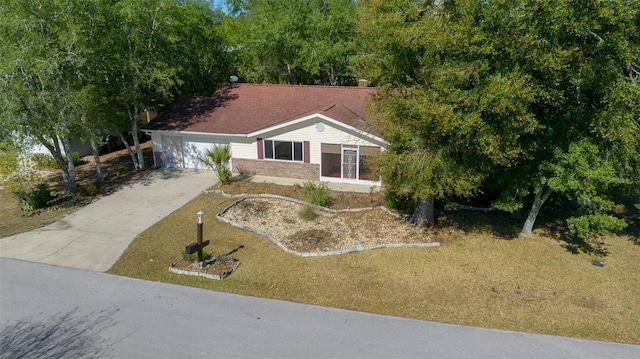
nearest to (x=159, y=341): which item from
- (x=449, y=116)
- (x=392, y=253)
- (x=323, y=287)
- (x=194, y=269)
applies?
(x=194, y=269)

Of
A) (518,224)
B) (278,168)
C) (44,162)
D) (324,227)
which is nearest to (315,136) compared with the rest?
(278,168)

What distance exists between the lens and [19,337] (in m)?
9.95

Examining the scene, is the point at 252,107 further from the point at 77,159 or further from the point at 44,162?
the point at 44,162

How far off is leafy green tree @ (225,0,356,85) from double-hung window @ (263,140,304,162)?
8.36 meters

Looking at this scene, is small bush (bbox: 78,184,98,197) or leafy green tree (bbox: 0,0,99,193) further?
small bush (bbox: 78,184,98,197)

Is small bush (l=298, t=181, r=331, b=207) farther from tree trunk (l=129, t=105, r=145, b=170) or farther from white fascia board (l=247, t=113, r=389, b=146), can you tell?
tree trunk (l=129, t=105, r=145, b=170)

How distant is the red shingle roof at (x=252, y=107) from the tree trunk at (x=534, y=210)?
8.27m

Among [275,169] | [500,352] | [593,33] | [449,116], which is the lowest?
[500,352]

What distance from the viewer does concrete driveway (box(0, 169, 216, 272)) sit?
13906mm

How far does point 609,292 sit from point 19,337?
14.7 meters

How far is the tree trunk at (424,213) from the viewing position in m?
15.2

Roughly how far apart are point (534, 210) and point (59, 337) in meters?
14.2

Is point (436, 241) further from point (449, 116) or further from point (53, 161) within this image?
point (53, 161)

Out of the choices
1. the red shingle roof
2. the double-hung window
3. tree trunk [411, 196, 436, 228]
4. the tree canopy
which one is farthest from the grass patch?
the red shingle roof
